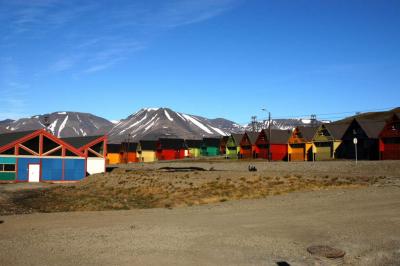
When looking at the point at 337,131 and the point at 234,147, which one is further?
the point at 234,147

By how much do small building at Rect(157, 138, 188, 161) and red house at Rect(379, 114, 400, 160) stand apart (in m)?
69.2

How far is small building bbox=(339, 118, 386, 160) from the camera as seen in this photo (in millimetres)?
64938

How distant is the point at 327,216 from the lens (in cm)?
1806

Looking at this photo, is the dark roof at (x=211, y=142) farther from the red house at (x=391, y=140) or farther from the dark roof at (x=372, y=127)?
the red house at (x=391, y=140)

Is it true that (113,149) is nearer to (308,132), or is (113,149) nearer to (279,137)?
(279,137)

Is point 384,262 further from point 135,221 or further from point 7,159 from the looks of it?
point 7,159

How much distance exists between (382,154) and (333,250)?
53.1 metres

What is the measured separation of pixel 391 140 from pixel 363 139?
688 cm

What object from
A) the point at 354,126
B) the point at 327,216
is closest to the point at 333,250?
the point at 327,216

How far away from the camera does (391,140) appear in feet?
198

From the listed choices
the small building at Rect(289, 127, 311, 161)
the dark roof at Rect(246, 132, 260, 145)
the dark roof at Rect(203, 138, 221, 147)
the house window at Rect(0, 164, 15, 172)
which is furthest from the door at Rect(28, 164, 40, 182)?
the dark roof at Rect(203, 138, 221, 147)

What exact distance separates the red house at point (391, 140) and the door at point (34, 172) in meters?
45.6

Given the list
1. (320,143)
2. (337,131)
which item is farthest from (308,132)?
(337,131)

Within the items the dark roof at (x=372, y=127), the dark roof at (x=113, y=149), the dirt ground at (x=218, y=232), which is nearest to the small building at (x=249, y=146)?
the dark roof at (x=372, y=127)
